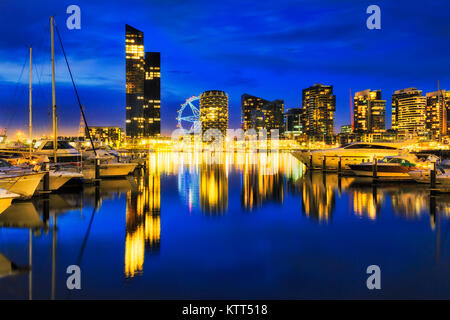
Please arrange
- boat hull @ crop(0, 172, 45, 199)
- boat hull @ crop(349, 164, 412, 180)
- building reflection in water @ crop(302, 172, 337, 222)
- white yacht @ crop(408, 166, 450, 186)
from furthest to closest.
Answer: boat hull @ crop(349, 164, 412, 180) → white yacht @ crop(408, 166, 450, 186) → building reflection in water @ crop(302, 172, 337, 222) → boat hull @ crop(0, 172, 45, 199)

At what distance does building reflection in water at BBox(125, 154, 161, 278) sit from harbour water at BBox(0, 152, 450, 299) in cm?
4

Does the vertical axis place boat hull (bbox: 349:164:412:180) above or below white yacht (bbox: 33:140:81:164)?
below

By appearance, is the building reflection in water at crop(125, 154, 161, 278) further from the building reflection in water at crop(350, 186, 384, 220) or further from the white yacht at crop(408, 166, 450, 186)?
the white yacht at crop(408, 166, 450, 186)

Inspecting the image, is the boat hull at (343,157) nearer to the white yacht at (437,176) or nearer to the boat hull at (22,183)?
the white yacht at (437,176)

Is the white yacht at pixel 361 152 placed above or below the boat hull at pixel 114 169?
above

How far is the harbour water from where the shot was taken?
8.45m

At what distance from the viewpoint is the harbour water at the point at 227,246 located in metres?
8.45

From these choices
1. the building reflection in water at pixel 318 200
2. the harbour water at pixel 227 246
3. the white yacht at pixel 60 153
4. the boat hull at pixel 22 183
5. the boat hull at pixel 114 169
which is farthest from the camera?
the boat hull at pixel 114 169

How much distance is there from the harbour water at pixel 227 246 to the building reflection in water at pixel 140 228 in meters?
0.04

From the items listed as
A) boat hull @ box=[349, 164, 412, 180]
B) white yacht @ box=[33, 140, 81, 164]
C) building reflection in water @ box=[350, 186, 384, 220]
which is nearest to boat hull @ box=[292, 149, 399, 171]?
boat hull @ box=[349, 164, 412, 180]

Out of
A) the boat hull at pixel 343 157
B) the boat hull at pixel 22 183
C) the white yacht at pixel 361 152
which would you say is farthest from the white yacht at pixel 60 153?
the white yacht at pixel 361 152

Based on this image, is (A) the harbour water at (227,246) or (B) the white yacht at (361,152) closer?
(A) the harbour water at (227,246)
